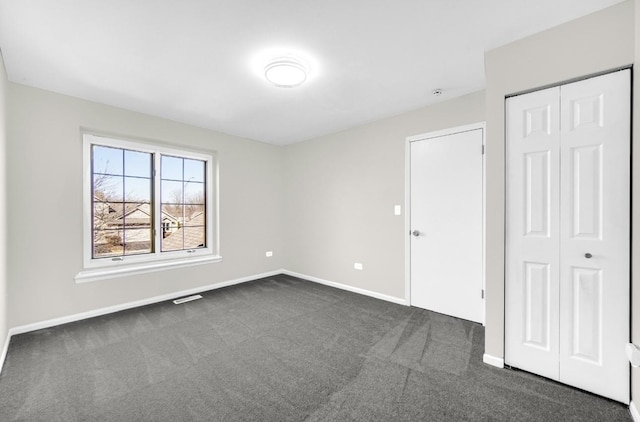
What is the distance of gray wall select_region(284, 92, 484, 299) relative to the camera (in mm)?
3543

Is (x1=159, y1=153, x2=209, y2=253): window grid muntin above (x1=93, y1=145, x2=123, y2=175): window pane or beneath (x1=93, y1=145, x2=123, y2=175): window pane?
beneath

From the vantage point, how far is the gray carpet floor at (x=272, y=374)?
5.47ft

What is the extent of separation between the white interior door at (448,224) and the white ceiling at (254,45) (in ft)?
2.03

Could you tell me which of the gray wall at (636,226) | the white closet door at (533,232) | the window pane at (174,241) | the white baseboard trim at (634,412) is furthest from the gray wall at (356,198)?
the white baseboard trim at (634,412)

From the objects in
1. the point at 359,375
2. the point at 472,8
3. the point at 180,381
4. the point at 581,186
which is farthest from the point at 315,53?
the point at 180,381

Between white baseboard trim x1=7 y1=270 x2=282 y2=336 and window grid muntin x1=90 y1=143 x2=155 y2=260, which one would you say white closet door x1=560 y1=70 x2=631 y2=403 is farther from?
window grid muntin x1=90 y1=143 x2=155 y2=260

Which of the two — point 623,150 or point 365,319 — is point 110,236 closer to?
point 365,319

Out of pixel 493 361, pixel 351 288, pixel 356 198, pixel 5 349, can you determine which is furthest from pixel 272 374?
pixel 356 198

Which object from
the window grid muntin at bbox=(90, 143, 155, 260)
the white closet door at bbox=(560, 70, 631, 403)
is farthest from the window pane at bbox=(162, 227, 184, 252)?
the white closet door at bbox=(560, 70, 631, 403)

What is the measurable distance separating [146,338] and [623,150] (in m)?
4.08

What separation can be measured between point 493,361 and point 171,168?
440 centimetres

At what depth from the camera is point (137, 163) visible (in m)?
3.62

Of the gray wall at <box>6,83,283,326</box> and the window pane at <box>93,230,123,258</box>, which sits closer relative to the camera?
the gray wall at <box>6,83,283,326</box>

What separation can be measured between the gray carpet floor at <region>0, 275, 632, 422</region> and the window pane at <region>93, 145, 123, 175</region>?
5.82ft
